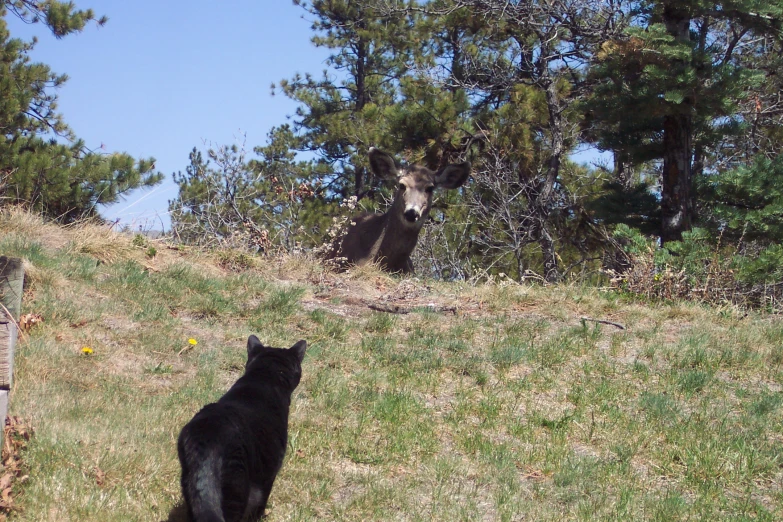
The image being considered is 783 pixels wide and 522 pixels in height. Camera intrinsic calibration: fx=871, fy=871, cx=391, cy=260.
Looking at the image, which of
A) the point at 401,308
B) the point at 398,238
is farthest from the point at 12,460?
the point at 398,238

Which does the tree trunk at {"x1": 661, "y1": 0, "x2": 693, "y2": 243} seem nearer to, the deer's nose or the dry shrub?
the dry shrub

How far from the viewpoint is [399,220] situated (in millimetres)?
11773

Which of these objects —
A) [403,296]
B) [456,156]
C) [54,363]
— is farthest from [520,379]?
[456,156]

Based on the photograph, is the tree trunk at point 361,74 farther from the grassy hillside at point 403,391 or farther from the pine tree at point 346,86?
the grassy hillside at point 403,391

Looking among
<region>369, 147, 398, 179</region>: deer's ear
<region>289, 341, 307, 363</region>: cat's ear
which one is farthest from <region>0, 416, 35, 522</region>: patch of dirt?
<region>369, 147, 398, 179</region>: deer's ear

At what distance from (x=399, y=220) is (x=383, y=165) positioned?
1087 millimetres

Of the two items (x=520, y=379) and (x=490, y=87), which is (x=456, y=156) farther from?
(x=520, y=379)

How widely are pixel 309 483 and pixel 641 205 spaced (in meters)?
8.66

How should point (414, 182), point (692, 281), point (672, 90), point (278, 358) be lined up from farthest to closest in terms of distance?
1. point (414, 182)
2. point (672, 90)
3. point (692, 281)
4. point (278, 358)

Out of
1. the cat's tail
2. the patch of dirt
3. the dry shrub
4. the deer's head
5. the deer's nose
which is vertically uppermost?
the deer's head

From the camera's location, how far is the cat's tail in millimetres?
3559

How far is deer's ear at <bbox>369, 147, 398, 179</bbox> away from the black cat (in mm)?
7845

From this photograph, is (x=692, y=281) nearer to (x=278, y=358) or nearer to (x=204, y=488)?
(x=278, y=358)

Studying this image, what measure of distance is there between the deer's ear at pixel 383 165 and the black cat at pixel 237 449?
785 centimetres
